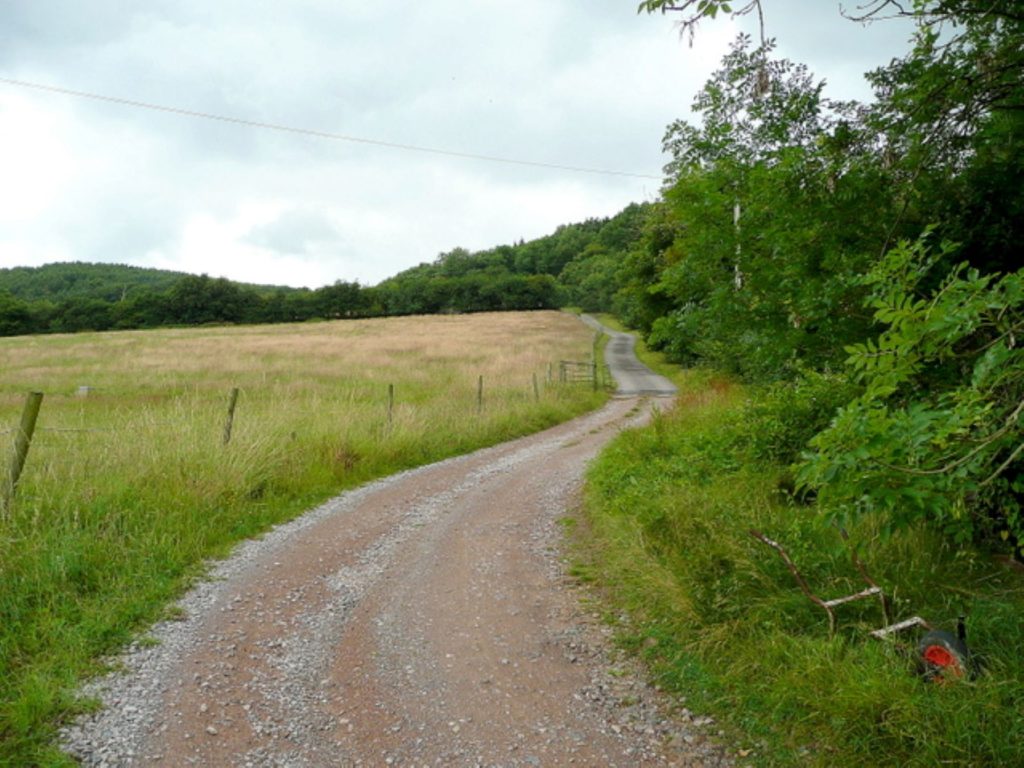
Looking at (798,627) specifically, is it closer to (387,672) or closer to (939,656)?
(939,656)

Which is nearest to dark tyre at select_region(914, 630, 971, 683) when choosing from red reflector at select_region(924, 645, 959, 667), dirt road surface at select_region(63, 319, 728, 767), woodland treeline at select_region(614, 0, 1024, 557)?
red reflector at select_region(924, 645, 959, 667)

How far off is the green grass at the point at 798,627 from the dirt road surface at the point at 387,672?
363 mm

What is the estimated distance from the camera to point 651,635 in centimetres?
455

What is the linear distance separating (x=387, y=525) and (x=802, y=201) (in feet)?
19.7

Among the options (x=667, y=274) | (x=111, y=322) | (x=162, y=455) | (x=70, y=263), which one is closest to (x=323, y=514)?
(x=162, y=455)

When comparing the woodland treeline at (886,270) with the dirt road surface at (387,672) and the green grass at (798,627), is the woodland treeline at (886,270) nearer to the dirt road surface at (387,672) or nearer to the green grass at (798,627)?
the green grass at (798,627)

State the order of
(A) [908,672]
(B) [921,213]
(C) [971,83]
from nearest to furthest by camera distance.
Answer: (A) [908,672], (C) [971,83], (B) [921,213]

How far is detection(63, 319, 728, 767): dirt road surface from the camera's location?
135 inches

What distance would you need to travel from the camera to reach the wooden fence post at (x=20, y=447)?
6.00 meters

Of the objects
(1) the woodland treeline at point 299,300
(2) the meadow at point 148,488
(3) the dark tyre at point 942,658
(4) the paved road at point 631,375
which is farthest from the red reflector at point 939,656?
(1) the woodland treeline at point 299,300

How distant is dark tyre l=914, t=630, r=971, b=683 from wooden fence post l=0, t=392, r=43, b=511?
7520 millimetres

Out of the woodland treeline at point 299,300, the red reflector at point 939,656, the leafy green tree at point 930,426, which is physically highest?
the woodland treeline at point 299,300

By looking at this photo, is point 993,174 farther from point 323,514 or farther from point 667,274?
point 323,514

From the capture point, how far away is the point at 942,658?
3207mm
